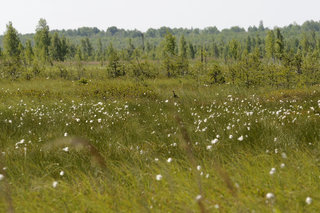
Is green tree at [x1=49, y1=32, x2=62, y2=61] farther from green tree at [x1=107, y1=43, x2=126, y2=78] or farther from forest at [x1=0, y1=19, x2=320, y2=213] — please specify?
forest at [x1=0, y1=19, x2=320, y2=213]

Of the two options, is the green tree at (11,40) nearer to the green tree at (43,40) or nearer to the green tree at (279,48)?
the green tree at (43,40)

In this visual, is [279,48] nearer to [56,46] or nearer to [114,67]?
[114,67]

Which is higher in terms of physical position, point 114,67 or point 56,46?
point 56,46

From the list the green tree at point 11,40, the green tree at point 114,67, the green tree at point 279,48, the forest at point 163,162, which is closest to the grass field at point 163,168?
the forest at point 163,162

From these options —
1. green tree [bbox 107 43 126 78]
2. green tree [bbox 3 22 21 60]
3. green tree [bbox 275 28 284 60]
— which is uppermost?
green tree [bbox 3 22 21 60]

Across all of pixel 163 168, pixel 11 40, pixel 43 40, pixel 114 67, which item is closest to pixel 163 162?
pixel 163 168

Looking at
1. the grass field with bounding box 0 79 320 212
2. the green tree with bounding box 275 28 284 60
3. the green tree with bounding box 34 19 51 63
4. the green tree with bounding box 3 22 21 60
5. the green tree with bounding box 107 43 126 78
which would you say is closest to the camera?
the grass field with bounding box 0 79 320 212

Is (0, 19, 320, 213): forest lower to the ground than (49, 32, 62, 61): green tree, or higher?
lower

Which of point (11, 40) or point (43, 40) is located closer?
point (11, 40)

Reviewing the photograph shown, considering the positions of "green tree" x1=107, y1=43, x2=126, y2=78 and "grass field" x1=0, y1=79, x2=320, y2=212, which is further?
"green tree" x1=107, y1=43, x2=126, y2=78

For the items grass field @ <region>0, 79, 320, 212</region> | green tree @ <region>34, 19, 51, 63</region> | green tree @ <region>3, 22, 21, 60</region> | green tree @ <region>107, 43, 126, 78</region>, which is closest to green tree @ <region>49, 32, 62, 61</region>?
green tree @ <region>34, 19, 51, 63</region>

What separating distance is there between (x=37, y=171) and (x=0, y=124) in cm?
398

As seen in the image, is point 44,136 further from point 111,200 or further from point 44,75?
point 44,75

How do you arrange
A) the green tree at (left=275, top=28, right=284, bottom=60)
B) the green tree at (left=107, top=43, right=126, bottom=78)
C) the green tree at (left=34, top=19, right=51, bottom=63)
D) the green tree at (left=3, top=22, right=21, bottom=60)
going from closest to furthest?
the green tree at (left=275, top=28, right=284, bottom=60) → the green tree at (left=107, top=43, right=126, bottom=78) → the green tree at (left=3, top=22, right=21, bottom=60) → the green tree at (left=34, top=19, right=51, bottom=63)
